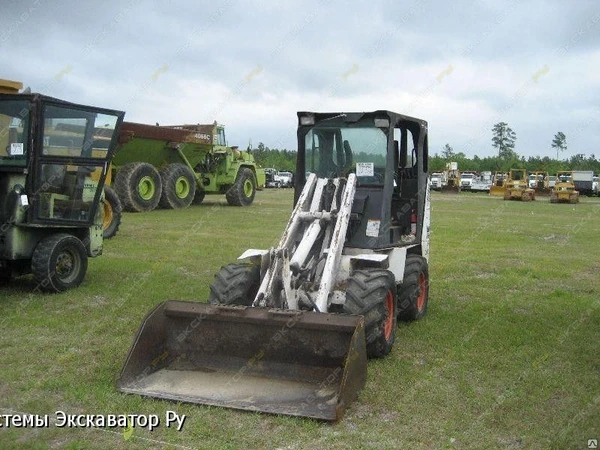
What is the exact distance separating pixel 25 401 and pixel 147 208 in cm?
1625

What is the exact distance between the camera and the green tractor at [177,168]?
2066 cm

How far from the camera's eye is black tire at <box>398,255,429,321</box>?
7.70 meters

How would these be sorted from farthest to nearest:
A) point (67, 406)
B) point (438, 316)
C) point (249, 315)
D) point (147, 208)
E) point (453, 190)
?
point (453, 190), point (147, 208), point (438, 316), point (249, 315), point (67, 406)

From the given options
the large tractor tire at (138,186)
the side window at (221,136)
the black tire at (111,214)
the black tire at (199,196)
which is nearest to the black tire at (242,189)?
the black tire at (199,196)

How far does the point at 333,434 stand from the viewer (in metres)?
4.71

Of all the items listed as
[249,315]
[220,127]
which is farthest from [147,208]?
[249,315]

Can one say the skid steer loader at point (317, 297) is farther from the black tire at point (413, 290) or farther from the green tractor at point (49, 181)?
the green tractor at point (49, 181)

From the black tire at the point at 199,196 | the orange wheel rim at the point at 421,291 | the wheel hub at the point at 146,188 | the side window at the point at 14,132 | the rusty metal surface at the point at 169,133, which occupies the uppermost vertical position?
the rusty metal surface at the point at 169,133

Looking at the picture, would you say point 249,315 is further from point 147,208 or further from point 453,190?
point 453,190

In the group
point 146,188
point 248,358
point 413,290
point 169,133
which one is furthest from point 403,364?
point 169,133

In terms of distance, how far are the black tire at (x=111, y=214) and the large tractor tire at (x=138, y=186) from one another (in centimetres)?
555

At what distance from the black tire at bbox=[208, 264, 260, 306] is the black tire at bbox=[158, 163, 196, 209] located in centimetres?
1607

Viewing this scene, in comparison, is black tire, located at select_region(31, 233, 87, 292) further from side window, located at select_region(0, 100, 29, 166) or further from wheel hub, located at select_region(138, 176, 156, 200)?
wheel hub, located at select_region(138, 176, 156, 200)

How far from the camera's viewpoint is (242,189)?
25938 millimetres
